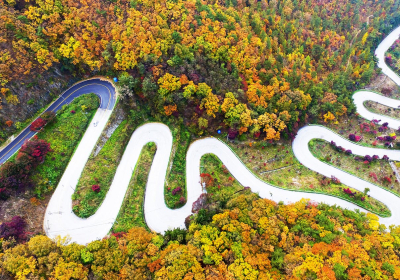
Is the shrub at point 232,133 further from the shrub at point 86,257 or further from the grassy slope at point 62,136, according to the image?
the shrub at point 86,257

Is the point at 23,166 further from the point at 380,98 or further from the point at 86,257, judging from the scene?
the point at 380,98

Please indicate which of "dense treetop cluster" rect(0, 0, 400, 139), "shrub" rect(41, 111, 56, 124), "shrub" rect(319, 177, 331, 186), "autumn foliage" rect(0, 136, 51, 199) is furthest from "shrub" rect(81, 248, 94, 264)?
"shrub" rect(319, 177, 331, 186)

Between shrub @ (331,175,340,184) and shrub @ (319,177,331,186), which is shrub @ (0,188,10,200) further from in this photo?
shrub @ (331,175,340,184)

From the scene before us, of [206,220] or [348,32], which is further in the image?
[348,32]

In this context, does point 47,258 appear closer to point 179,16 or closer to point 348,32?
point 179,16

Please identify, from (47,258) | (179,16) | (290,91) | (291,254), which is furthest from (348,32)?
(47,258)
